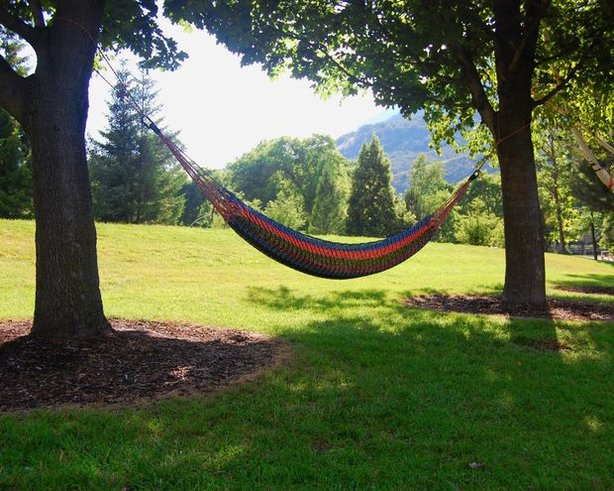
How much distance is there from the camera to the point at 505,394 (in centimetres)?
401

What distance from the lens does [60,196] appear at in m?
4.34

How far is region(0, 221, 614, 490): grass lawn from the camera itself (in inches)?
105

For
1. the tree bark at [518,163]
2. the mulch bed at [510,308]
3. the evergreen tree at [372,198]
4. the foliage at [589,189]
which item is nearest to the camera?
the mulch bed at [510,308]

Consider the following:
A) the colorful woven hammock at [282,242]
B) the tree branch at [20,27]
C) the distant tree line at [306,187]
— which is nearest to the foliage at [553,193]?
the distant tree line at [306,187]

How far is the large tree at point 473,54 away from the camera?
23.3 feet

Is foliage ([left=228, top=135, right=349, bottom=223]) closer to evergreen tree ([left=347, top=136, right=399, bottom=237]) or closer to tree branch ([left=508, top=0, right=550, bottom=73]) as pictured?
evergreen tree ([left=347, top=136, right=399, bottom=237])

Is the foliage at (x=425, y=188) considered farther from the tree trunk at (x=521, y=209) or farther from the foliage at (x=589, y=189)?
the tree trunk at (x=521, y=209)

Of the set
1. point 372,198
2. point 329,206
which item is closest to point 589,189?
point 372,198

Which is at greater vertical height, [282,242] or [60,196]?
[60,196]

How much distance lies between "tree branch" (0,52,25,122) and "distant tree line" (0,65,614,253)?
15.6 metres

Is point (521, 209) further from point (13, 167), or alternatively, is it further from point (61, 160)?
point (13, 167)

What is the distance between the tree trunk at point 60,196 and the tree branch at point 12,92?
9 centimetres

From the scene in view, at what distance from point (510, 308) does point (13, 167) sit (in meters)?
21.9

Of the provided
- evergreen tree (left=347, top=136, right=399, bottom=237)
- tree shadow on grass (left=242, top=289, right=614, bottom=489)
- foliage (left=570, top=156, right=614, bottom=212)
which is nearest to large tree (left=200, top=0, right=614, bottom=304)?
tree shadow on grass (left=242, top=289, right=614, bottom=489)
